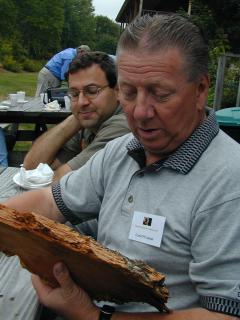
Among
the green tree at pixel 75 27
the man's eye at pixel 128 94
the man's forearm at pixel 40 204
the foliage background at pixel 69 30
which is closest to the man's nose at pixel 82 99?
the foliage background at pixel 69 30

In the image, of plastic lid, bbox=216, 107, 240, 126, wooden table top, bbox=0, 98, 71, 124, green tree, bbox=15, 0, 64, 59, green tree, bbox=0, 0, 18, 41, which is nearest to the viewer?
plastic lid, bbox=216, 107, 240, 126

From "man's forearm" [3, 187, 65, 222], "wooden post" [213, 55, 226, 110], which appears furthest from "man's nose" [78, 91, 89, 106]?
"wooden post" [213, 55, 226, 110]

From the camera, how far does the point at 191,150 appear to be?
Answer: 1.40 meters

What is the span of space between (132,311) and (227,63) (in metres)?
8.57

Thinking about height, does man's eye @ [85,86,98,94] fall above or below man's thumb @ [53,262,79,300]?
above

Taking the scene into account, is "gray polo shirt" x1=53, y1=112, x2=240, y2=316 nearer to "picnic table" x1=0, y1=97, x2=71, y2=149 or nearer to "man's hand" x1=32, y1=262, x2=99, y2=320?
"man's hand" x1=32, y1=262, x2=99, y2=320

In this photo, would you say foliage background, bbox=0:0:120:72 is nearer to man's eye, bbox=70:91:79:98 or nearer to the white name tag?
man's eye, bbox=70:91:79:98

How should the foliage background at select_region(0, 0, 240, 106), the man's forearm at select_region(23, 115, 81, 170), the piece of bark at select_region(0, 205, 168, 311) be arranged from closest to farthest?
1. the piece of bark at select_region(0, 205, 168, 311)
2. the man's forearm at select_region(23, 115, 81, 170)
3. the foliage background at select_region(0, 0, 240, 106)

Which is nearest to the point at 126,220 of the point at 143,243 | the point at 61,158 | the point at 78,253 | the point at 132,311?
the point at 143,243

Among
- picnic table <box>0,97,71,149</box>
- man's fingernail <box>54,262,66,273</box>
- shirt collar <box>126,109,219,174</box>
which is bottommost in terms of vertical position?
picnic table <box>0,97,71,149</box>

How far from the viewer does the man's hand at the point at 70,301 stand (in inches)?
50.6

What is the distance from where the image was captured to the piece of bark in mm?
1058

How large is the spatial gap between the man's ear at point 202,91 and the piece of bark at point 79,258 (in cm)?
56

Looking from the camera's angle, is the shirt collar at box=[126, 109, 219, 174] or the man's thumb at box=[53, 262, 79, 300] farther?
the shirt collar at box=[126, 109, 219, 174]
